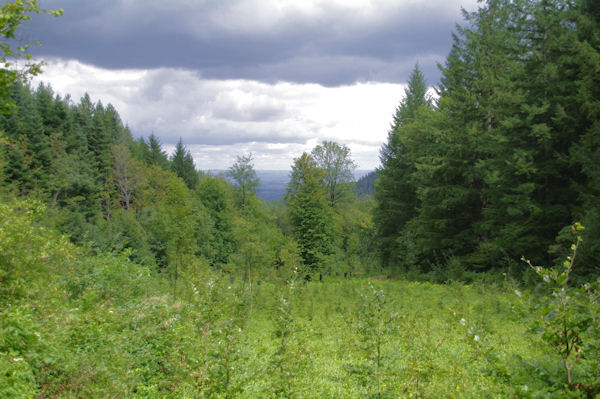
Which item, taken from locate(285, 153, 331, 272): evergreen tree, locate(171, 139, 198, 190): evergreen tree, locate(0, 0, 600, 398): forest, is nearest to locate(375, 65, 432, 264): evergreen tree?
locate(0, 0, 600, 398): forest

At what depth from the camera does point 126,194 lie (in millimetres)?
43906

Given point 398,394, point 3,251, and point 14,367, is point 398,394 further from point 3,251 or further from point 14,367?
point 3,251

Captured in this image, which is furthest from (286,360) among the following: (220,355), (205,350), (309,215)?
(309,215)

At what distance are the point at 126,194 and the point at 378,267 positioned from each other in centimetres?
3338

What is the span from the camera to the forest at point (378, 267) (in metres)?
5.23

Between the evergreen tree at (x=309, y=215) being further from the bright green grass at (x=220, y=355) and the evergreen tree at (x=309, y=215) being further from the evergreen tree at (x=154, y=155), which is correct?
the evergreen tree at (x=154, y=155)

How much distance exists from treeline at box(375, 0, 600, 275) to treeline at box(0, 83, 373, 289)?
9.92 metres

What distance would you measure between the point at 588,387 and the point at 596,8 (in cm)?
1879

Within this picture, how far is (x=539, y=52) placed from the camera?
16.3 m

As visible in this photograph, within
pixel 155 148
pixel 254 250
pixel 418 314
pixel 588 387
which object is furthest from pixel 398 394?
pixel 155 148

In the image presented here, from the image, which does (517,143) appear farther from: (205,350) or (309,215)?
(205,350)

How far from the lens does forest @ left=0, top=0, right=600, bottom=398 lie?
523 cm

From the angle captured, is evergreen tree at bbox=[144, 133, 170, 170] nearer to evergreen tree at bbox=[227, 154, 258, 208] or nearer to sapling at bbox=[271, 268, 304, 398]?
evergreen tree at bbox=[227, 154, 258, 208]

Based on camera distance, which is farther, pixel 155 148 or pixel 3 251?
pixel 155 148
